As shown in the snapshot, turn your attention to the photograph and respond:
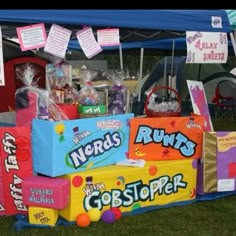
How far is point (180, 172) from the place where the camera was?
12.7 feet

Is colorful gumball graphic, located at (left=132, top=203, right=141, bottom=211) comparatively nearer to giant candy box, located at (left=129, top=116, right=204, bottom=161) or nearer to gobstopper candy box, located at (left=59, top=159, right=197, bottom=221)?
gobstopper candy box, located at (left=59, top=159, right=197, bottom=221)

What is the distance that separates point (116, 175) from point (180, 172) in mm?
703

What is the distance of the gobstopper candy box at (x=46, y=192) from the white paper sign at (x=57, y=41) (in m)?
1.05

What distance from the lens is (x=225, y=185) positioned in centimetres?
403

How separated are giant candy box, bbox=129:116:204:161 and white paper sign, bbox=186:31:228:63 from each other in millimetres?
639

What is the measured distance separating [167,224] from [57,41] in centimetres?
183

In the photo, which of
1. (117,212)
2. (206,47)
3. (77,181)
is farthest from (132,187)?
(206,47)

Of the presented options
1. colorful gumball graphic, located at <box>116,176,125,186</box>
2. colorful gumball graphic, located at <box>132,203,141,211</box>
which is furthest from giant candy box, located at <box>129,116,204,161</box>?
colorful gumball graphic, located at <box>132,203,141,211</box>

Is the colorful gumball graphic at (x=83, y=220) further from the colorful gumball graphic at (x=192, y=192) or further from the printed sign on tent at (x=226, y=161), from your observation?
the printed sign on tent at (x=226, y=161)

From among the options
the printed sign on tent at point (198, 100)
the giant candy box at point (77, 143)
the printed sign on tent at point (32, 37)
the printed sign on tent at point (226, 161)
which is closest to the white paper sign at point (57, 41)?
the printed sign on tent at point (32, 37)

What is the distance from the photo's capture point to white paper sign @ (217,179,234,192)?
3994 millimetres

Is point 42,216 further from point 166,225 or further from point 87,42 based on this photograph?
point 87,42

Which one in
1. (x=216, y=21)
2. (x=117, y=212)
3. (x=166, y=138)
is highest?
(x=216, y=21)

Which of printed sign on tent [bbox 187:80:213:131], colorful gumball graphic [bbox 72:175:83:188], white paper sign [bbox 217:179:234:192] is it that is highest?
printed sign on tent [bbox 187:80:213:131]
